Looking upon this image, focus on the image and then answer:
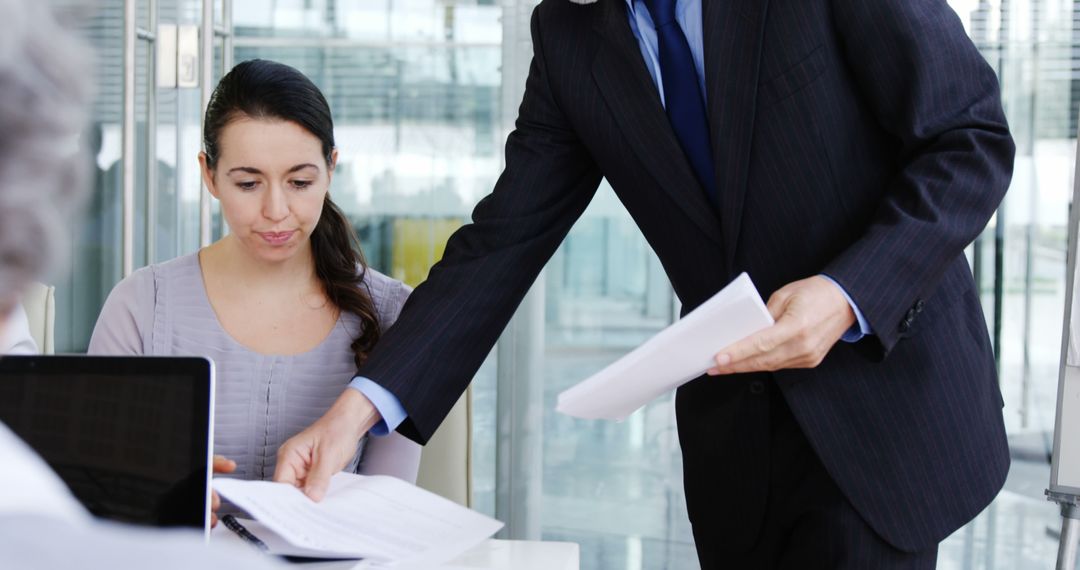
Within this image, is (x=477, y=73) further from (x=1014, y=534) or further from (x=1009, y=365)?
(x=1014, y=534)

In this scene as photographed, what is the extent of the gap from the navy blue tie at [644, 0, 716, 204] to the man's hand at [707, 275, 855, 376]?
28 cm

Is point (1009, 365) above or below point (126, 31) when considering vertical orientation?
below

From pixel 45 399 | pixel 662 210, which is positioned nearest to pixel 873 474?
pixel 662 210

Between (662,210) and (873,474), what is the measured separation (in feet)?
1.47

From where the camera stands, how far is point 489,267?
172 centimetres

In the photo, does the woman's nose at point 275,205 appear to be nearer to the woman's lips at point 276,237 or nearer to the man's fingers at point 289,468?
the woman's lips at point 276,237

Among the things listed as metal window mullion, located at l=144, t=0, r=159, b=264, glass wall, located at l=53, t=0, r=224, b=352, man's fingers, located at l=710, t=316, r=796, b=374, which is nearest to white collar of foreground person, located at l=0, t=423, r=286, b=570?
man's fingers, located at l=710, t=316, r=796, b=374

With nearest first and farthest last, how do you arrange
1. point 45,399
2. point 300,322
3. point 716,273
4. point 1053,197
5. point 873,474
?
point 45,399 < point 873,474 < point 716,273 < point 300,322 < point 1053,197

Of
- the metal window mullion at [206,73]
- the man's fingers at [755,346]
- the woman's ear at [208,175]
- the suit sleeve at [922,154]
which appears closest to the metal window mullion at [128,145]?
the metal window mullion at [206,73]

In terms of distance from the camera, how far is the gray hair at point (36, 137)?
0.43 m

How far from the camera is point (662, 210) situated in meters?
1.60

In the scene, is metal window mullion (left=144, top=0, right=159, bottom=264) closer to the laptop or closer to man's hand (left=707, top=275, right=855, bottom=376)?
the laptop

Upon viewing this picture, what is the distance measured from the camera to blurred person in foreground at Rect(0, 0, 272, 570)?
43 cm

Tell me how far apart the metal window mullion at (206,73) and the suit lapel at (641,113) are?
231 cm
